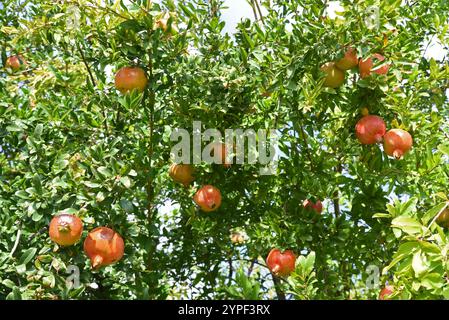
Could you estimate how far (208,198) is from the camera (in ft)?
8.64

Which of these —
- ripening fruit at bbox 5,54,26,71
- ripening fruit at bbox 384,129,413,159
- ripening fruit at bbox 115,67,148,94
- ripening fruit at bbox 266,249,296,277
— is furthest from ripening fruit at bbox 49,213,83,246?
ripening fruit at bbox 5,54,26,71

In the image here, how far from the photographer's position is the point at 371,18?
2.32m

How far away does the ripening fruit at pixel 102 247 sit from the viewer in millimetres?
2029

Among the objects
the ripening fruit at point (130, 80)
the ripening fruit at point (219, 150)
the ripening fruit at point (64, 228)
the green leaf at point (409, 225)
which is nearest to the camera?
the green leaf at point (409, 225)

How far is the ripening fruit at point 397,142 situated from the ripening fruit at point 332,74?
1.05 ft

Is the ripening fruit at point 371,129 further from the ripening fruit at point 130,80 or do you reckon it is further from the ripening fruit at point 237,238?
the ripening fruit at point 237,238

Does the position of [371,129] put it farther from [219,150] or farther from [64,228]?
[64,228]

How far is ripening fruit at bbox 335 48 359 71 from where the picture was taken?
7.91 feet

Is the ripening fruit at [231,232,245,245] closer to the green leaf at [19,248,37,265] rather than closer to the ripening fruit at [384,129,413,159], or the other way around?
the ripening fruit at [384,129,413,159]

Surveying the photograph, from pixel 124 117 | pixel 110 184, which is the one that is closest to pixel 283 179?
pixel 124 117

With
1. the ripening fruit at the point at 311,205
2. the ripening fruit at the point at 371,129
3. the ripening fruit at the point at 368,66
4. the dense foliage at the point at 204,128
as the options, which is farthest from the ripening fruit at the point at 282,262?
the ripening fruit at the point at 368,66

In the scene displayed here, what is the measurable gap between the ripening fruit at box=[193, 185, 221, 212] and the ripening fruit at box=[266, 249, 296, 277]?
0.36 m
